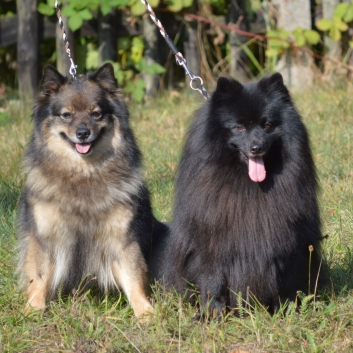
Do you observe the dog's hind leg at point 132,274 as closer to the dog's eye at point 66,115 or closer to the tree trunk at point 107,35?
the dog's eye at point 66,115

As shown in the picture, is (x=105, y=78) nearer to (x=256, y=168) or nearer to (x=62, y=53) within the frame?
(x=256, y=168)

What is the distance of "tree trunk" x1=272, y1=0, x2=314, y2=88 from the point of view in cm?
868

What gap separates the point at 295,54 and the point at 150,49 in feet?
6.91

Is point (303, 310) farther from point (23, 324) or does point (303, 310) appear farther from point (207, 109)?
point (23, 324)

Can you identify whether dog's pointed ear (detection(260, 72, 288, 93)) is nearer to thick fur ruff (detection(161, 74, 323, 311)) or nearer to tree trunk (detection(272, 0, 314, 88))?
thick fur ruff (detection(161, 74, 323, 311))

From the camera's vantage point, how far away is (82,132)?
3801 mm

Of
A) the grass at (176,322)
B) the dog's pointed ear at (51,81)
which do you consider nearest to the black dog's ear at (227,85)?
the grass at (176,322)

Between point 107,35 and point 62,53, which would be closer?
point 62,53

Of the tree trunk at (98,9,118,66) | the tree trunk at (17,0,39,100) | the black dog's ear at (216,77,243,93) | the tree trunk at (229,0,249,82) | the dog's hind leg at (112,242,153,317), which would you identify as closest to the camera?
the black dog's ear at (216,77,243,93)

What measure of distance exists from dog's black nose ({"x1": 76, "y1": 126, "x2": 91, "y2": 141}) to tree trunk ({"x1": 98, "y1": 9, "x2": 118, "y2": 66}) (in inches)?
207

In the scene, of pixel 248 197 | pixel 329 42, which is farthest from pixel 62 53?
pixel 248 197

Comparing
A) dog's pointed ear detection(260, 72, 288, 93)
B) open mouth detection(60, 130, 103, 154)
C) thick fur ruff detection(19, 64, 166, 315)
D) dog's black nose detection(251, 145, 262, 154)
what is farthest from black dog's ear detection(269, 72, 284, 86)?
open mouth detection(60, 130, 103, 154)

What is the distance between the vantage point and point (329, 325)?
3455 millimetres

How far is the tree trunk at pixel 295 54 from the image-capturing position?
8.68m
